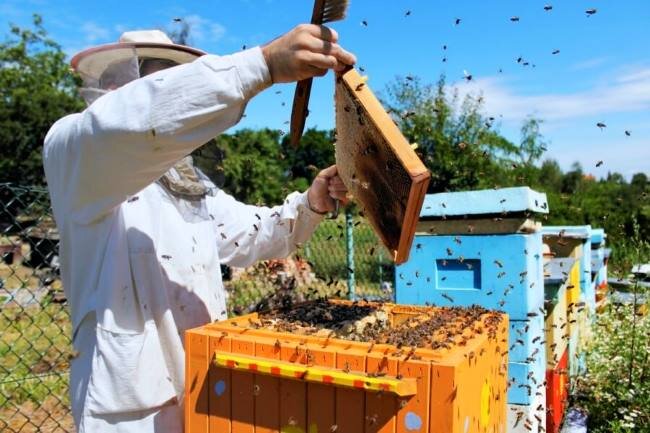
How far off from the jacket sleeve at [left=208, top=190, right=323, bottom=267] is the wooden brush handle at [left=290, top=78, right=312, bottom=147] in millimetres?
622

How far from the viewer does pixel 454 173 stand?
980cm

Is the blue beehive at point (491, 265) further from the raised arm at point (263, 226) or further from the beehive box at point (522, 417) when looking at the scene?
the raised arm at point (263, 226)

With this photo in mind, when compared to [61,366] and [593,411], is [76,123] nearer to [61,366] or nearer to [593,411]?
[593,411]

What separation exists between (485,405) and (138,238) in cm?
125

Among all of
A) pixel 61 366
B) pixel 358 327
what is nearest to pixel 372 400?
pixel 358 327

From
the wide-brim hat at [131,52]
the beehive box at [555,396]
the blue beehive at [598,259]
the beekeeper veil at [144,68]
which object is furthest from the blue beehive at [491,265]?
the blue beehive at [598,259]

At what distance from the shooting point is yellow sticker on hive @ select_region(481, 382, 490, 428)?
5.31 ft

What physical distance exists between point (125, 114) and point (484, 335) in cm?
119

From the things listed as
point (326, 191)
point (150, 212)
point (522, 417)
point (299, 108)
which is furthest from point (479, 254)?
point (150, 212)

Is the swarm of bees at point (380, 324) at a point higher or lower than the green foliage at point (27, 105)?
lower

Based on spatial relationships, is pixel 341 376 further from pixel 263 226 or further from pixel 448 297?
pixel 448 297

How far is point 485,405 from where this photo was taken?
1666 mm

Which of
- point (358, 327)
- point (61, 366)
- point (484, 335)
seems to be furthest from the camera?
point (61, 366)

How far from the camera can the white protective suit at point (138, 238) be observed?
143cm
